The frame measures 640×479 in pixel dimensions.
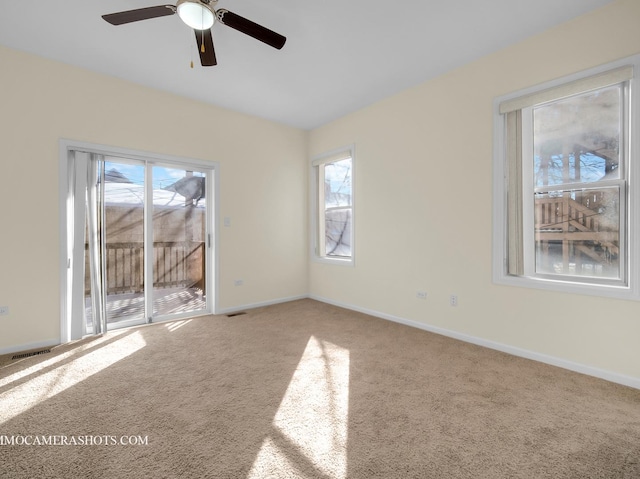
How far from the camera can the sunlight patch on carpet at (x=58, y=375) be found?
1.98 meters

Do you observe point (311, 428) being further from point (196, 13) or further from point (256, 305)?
point (256, 305)

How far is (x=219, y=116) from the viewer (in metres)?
4.18

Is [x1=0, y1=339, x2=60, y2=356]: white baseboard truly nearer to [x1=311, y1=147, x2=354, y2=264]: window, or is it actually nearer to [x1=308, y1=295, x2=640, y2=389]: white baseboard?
[x1=311, y1=147, x2=354, y2=264]: window

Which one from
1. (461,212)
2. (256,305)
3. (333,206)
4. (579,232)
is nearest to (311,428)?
(461,212)

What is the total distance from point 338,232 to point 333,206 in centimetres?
45

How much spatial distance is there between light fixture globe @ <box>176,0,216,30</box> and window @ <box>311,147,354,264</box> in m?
2.62

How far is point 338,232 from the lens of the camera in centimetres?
480

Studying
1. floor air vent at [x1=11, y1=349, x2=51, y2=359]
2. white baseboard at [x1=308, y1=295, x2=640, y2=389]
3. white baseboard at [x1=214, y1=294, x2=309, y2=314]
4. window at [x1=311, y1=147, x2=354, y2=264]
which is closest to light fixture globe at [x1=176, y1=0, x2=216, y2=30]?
window at [x1=311, y1=147, x2=354, y2=264]

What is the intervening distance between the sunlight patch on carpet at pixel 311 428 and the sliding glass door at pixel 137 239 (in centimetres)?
232

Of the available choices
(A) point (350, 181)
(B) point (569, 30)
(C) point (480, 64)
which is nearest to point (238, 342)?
(A) point (350, 181)

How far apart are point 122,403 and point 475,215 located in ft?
11.2

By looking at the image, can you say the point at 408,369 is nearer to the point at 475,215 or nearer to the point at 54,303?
the point at 475,215

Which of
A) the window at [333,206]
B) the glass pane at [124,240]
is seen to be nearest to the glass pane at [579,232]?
the window at [333,206]

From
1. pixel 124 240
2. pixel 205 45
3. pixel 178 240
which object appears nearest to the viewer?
pixel 205 45
